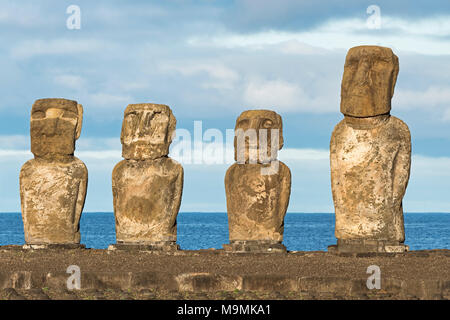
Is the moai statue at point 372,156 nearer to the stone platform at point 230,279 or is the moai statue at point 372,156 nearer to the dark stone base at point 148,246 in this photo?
the stone platform at point 230,279

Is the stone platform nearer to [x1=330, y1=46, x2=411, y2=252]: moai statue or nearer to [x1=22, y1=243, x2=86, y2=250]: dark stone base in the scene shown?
[x1=330, y1=46, x2=411, y2=252]: moai statue

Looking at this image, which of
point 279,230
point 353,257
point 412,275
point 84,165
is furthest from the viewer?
point 84,165

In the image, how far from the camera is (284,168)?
17.5 m

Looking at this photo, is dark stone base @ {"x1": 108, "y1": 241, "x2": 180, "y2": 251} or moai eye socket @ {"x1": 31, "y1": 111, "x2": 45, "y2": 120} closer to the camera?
dark stone base @ {"x1": 108, "y1": 241, "x2": 180, "y2": 251}

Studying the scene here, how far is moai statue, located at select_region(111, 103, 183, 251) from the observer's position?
704 inches

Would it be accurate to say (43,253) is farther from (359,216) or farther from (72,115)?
(359,216)

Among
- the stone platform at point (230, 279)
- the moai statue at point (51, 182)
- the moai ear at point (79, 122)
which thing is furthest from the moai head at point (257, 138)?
the moai statue at point (51, 182)

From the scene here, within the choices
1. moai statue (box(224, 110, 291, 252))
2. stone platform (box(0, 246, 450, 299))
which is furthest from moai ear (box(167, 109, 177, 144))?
stone platform (box(0, 246, 450, 299))

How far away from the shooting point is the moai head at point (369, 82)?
1653 cm

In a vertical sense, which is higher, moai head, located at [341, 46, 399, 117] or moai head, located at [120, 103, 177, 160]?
moai head, located at [341, 46, 399, 117]

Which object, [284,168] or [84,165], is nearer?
[284,168]

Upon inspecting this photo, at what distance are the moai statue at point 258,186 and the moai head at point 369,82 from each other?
1602 millimetres
